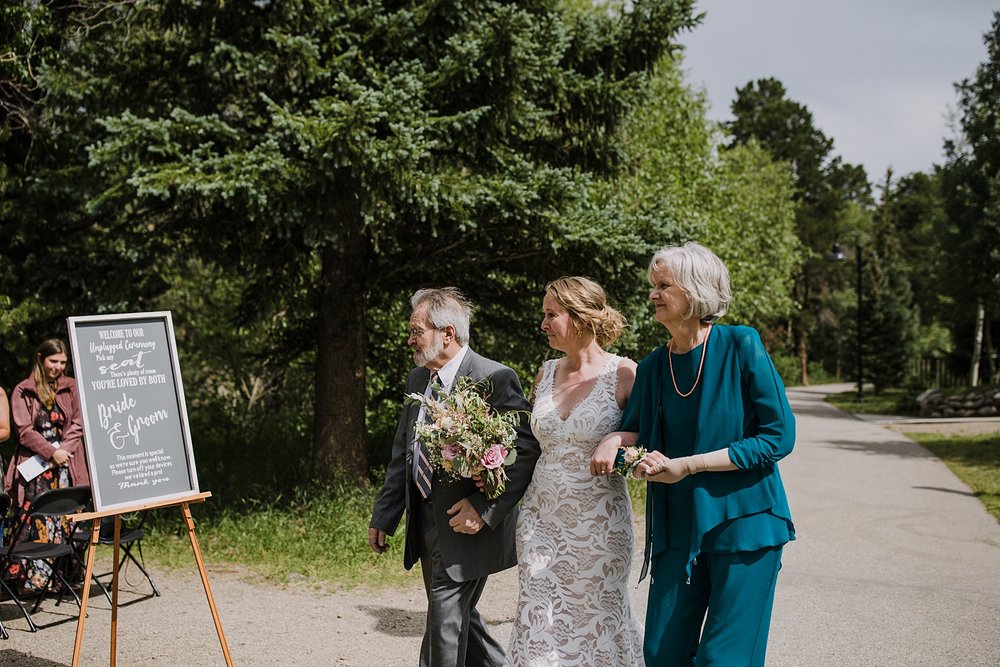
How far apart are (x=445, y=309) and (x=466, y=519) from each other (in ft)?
3.32

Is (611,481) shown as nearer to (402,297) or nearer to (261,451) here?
(402,297)

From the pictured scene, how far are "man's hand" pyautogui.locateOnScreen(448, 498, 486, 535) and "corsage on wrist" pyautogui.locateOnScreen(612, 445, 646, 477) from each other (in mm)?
780

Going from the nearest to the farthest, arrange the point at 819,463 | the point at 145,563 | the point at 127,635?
the point at 127,635 < the point at 145,563 < the point at 819,463

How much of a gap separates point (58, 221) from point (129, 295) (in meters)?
1.81

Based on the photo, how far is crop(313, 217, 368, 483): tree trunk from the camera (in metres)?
10.1

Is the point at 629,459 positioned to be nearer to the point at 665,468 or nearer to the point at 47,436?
the point at 665,468

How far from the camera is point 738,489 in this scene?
3188 millimetres

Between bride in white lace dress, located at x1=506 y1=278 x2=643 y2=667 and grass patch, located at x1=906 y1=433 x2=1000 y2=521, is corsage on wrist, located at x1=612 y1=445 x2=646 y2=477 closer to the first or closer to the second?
bride in white lace dress, located at x1=506 y1=278 x2=643 y2=667

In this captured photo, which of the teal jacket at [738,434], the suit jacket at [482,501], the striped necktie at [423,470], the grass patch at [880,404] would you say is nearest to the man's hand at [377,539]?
the suit jacket at [482,501]

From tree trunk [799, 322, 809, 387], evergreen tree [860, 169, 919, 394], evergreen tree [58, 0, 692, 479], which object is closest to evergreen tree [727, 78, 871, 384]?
tree trunk [799, 322, 809, 387]

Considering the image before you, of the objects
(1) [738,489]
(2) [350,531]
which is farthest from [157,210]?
(1) [738,489]

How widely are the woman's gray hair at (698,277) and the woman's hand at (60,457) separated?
589 centimetres

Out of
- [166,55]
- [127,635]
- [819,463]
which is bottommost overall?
[819,463]

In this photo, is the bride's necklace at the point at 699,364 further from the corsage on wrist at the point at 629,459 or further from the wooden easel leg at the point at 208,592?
the wooden easel leg at the point at 208,592
